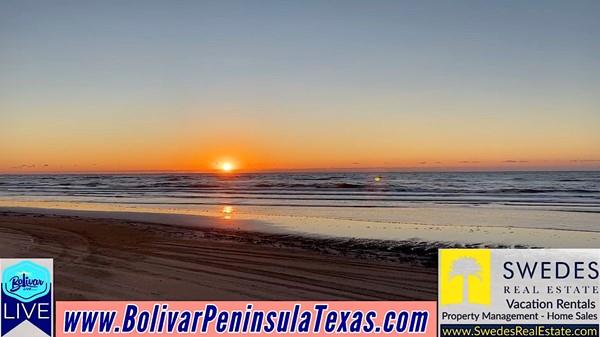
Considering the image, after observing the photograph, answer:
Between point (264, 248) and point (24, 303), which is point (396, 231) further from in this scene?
point (24, 303)

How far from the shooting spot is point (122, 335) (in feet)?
16.2

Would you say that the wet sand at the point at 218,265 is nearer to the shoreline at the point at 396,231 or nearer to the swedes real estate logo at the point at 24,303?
the swedes real estate logo at the point at 24,303

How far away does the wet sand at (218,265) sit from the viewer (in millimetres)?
6266

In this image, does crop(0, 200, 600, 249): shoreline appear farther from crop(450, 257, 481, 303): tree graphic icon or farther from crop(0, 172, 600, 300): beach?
crop(450, 257, 481, 303): tree graphic icon

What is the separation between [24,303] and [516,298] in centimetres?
559

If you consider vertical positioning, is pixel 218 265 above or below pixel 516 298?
above

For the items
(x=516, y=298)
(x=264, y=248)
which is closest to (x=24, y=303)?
(x=264, y=248)

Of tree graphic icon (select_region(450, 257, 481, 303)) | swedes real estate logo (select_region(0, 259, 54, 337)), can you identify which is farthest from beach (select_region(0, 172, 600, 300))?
tree graphic icon (select_region(450, 257, 481, 303))

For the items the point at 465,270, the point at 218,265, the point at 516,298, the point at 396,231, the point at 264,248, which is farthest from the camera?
the point at 396,231

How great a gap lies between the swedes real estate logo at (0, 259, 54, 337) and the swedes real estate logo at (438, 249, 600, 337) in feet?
13.7

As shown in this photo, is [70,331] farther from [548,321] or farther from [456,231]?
[456,231]

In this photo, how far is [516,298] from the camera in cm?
604

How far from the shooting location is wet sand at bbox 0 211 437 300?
6266mm

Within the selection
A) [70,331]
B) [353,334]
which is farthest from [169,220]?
[353,334]
